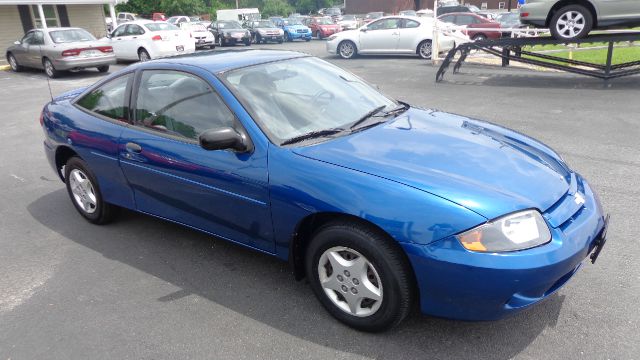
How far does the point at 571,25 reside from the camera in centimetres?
1030

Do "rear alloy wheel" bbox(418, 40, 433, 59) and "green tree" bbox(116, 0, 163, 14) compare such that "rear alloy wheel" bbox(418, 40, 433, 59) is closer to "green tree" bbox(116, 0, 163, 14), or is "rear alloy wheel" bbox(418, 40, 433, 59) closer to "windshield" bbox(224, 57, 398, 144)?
"windshield" bbox(224, 57, 398, 144)

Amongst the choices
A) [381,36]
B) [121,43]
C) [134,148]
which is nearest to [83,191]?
[134,148]

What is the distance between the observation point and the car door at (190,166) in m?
3.15

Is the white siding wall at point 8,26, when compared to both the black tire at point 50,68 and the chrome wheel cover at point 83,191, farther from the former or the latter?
the chrome wheel cover at point 83,191

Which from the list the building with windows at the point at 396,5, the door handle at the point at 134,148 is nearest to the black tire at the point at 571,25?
the door handle at the point at 134,148

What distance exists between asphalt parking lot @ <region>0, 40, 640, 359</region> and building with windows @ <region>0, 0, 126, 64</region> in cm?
2114

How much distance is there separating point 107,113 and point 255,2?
8582 cm

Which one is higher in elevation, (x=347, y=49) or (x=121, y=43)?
(x=121, y=43)

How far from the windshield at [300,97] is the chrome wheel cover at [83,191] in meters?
1.93

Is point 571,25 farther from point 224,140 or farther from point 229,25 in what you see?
point 229,25

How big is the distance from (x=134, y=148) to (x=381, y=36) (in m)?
14.7

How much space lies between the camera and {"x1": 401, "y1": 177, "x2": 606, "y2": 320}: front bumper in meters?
2.41

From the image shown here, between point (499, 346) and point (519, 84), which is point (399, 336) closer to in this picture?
point (499, 346)

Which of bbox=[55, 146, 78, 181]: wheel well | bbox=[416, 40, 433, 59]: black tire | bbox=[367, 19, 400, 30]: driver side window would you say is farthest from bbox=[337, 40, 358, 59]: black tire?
bbox=[55, 146, 78, 181]: wheel well
